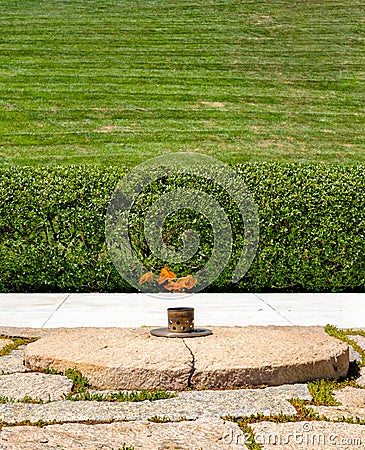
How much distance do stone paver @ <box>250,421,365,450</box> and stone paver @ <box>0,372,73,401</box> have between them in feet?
4.10

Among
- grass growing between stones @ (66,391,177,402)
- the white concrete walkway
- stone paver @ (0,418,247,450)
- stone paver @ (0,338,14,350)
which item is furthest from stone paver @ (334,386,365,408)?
stone paver @ (0,338,14,350)

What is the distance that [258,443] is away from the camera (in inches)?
136

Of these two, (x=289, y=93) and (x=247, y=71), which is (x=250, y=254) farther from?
(x=247, y=71)

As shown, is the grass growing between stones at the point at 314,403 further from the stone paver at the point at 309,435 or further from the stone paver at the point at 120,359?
the stone paver at the point at 120,359

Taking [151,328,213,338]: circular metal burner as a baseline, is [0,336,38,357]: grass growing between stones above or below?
below

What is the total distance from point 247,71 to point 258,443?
16.9m

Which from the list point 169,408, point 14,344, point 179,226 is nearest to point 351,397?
point 169,408

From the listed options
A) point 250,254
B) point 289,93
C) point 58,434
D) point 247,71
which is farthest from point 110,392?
point 247,71

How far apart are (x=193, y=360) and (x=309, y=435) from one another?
1.05 meters

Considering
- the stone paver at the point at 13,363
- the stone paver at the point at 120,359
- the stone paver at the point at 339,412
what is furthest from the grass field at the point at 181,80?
the stone paver at the point at 339,412

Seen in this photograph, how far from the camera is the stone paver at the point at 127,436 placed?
3.40 metres

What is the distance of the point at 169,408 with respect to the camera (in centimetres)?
401

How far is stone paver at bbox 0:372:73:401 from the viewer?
425 cm

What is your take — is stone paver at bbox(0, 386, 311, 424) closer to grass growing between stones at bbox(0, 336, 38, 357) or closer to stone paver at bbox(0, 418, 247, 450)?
stone paver at bbox(0, 418, 247, 450)
